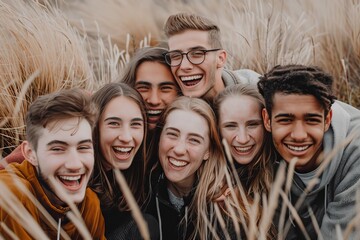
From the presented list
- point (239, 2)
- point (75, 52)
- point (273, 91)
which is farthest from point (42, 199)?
point (239, 2)

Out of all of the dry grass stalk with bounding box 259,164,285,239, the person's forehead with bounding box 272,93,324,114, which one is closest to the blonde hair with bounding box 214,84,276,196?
the person's forehead with bounding box 272,93,324,114

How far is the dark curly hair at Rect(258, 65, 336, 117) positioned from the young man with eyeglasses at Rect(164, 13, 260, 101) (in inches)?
26.1

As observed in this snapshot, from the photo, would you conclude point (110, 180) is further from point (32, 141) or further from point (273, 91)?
point (273, 91)

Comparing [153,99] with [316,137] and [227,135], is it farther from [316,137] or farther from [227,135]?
[316,137]

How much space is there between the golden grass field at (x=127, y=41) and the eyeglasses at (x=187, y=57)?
2.41 feet

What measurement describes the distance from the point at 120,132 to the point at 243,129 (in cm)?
81

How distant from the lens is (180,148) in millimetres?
3402

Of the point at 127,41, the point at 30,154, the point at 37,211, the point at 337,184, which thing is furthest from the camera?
the point at 127,41

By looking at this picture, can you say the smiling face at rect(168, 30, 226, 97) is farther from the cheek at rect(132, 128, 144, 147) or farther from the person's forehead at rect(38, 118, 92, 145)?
the person's forehead at rect(38, 118, 92, 145)

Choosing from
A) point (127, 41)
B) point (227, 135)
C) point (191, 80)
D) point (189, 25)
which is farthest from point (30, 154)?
point (127, 41)

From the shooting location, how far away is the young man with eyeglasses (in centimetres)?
388

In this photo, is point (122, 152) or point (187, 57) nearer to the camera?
point (122, 152)

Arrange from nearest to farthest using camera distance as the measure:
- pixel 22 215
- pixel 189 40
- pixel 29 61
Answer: pixel 22 215 < pixel 29 61 < pixel 189 40

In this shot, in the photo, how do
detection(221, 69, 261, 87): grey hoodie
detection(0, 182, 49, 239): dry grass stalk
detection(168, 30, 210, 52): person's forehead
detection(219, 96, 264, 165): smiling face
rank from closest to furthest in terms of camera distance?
detection(0, 182, 49, 239): dry grass stalk
detection(219, 96, 264, 165): smiling face
detection(168, 30, 210, 52): person's forehead
detection(221, 69, 261, 87): grey hoodie
